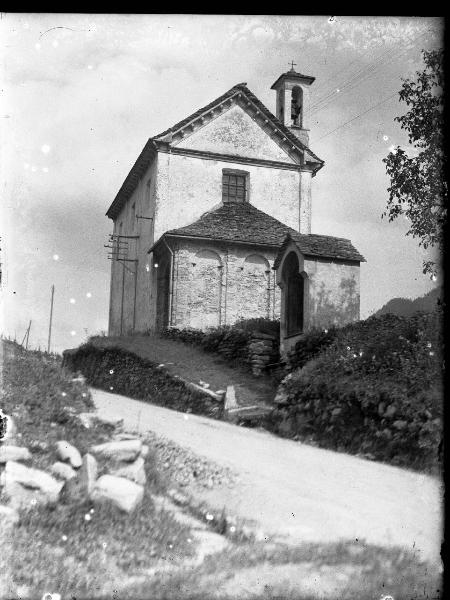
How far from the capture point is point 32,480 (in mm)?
4684

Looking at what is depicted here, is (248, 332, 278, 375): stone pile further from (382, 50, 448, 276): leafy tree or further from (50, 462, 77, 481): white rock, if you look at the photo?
(50, 462, 77, 481): white rock

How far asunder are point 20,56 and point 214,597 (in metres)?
4.90

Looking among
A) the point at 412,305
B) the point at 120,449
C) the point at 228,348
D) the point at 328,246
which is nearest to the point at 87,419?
the point at 120,449

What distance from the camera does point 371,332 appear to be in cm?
794

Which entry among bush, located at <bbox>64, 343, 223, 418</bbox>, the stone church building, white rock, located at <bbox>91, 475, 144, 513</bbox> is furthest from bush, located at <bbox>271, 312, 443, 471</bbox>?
white rock, located at <bbox>91, 475, 144, 513</bbox>

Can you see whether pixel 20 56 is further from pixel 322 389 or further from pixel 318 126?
pixel 322 389

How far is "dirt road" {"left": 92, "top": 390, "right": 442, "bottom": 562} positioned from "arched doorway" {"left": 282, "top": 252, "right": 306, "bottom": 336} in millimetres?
5510

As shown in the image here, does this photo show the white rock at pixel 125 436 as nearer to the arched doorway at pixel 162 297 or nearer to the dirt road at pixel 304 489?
the dirt road at pixel 304 489

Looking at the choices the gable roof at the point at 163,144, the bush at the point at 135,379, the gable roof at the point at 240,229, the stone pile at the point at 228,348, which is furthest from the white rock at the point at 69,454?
the gable roof at the point at 240,229

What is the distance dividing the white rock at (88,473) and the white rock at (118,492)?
40mm

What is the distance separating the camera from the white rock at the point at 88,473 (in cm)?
463

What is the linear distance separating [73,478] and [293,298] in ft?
24.9

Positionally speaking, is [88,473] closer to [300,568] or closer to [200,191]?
[300,568]

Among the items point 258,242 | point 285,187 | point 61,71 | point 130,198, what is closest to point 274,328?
point 258,242
